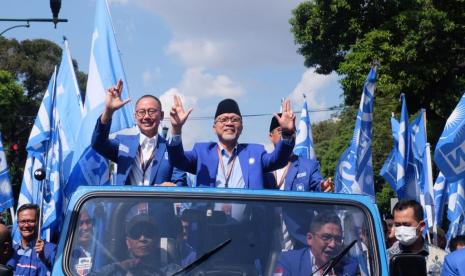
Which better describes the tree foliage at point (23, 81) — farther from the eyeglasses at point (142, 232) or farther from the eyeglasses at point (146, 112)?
the eyeglasses at point (142, 232)

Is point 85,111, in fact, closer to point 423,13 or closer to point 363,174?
point 363,174

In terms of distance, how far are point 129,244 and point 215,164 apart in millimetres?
1379

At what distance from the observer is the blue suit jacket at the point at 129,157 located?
19.6 ft

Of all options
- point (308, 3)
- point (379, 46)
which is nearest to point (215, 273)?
point (379, 46)

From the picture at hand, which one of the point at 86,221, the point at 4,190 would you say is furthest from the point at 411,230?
the point at 4,190

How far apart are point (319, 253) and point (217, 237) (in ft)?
1.79

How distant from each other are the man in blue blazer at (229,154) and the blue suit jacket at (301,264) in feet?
4.18

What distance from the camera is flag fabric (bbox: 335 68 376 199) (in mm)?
10273

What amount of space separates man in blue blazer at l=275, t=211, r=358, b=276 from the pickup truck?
0.01 meters

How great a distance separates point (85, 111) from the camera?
9.42 m

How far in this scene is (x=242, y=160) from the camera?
563 cm

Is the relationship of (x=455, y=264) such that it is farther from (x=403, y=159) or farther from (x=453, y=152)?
(x=403, y=159)

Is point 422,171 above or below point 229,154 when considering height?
above

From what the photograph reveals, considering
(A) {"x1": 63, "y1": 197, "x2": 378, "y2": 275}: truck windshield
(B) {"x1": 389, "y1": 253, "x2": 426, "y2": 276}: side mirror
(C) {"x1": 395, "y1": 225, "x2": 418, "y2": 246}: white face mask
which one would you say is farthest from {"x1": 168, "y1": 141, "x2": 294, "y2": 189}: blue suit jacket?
(B) {"x1": 389, "y1": 253, "x2": 426, "y2": 276}: side mirror
